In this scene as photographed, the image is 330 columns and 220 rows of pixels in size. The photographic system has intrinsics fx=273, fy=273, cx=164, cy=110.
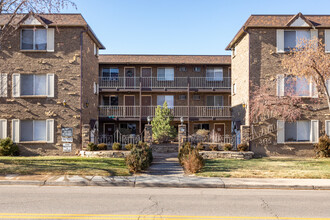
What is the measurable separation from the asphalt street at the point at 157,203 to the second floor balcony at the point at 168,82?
1628 cm

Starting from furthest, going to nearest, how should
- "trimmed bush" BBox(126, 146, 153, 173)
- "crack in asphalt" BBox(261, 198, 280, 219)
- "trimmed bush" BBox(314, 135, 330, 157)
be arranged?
"trimmed bush" BBox(314, 135, 330, 157), "trimmed bush" BBox(126, 146, 153, 173), "crack in asphalt" BBox(261, 198, 280, 219)

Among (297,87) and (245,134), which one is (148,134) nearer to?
(245,134)

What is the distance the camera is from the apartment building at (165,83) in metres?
25.0

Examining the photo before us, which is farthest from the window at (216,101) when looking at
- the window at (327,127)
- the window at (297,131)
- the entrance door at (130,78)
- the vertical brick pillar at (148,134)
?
the vertical brick pillar at (148,134)

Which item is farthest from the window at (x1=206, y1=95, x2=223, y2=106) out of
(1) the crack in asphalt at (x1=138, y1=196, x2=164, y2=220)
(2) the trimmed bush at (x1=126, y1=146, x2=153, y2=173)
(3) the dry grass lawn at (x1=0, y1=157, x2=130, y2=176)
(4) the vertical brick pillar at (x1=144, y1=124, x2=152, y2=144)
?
(1) the crack in asphalt at (x1=138, y1=196, x2=164, y2=220)

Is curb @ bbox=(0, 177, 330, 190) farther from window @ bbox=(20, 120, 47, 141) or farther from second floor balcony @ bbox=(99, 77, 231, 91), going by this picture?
second floor balcony @ bbox=(99, 77, 231, 91)

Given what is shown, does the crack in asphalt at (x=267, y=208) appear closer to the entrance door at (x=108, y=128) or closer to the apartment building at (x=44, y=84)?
the apartment building at (x=44, y=84)

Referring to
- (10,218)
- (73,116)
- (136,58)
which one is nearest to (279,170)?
(10,218)

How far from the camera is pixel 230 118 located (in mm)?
22875

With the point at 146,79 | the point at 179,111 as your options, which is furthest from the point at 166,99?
the point at 146,79

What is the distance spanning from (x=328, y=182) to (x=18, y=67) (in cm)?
1743

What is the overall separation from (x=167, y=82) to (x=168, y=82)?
3.8 inches

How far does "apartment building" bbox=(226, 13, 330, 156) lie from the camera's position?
16938 millimetres

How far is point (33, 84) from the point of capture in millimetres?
17016
